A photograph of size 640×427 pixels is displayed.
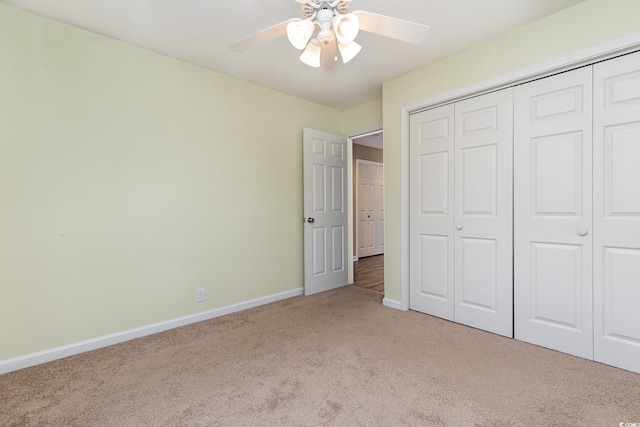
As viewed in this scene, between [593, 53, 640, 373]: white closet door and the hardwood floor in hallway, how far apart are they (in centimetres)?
217

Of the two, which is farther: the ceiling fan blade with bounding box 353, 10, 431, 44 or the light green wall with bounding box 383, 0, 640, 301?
the light green wall with bounding box 383, 0, 640, 301

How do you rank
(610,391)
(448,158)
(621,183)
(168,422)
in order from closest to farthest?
(168,422), (610,391), (621,183), (448,158)

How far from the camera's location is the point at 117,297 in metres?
2.41

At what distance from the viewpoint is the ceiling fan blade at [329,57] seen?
1.69 metres

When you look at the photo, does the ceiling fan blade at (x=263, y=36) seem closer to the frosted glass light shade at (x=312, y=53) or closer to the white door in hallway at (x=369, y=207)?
the frosted glass light shade at (x=312, y=53)

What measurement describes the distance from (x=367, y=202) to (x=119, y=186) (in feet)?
16.2

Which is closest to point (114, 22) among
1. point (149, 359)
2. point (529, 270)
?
point (149, 359)

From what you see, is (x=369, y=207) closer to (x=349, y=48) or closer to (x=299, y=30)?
(x=349, y=48)

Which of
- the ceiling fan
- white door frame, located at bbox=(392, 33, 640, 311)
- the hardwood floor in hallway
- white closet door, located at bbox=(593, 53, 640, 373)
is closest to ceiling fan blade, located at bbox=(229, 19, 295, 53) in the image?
the ceiling fan

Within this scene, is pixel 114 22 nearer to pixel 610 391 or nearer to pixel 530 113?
pixel 530 113

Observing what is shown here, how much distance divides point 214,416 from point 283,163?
261 centimetres

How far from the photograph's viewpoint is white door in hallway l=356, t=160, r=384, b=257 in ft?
20.9

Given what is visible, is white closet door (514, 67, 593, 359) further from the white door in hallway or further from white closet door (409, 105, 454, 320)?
the white door in hallway

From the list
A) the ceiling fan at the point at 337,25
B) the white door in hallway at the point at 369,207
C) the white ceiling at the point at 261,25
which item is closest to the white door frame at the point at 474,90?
the white ceiling at the point at 261,25
